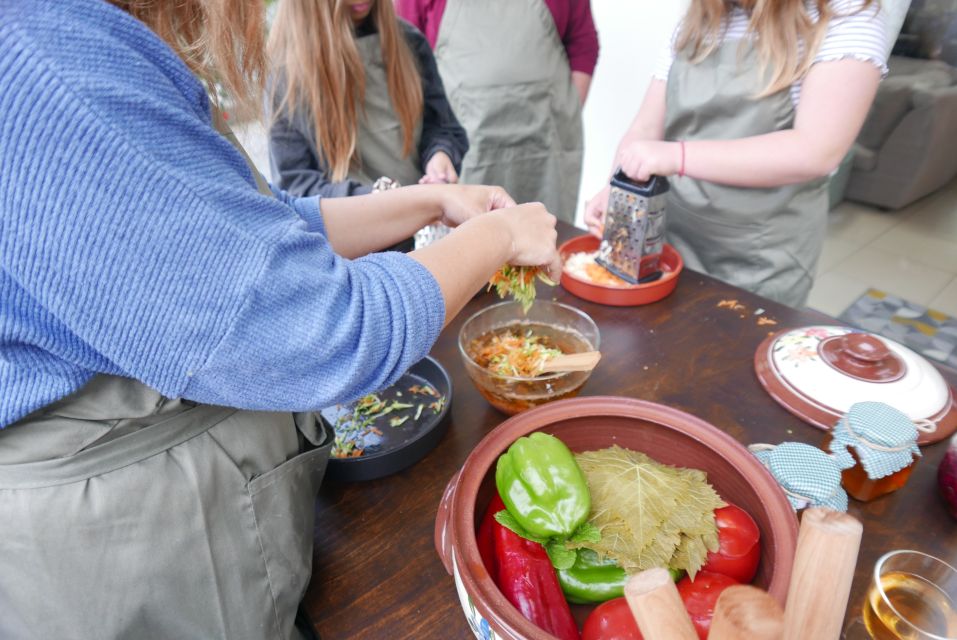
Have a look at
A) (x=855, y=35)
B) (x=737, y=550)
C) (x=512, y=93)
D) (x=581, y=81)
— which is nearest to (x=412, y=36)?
(x=512, y=93)

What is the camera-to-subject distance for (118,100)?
0.49 m

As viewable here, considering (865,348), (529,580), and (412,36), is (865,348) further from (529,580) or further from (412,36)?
(412,36)

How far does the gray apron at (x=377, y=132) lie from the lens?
2043 millimetres

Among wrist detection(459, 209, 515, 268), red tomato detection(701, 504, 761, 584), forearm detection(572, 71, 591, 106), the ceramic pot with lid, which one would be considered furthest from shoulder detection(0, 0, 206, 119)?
forearm detection(572, 71, 591, 106)

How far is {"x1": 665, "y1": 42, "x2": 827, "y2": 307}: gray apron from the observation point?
1713mm

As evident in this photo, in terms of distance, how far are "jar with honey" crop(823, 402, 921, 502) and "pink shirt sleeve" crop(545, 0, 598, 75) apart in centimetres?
243

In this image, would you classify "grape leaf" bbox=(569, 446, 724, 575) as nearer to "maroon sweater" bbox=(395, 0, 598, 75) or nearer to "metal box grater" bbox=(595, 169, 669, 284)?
"metal box grater" bbox=(595, 169, 669, 284)

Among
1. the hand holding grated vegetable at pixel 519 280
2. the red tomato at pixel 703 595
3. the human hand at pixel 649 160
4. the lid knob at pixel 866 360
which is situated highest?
the human hand at pixel 649 160

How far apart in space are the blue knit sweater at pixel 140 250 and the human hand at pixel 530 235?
389 millimetres

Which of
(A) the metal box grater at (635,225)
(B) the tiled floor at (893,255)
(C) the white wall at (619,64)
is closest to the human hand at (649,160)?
(A) the metal box grater at (635,225)

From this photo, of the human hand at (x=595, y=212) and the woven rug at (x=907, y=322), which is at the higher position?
the human hand at (x=595, y=212)

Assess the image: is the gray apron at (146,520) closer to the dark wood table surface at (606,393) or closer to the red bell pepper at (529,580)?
the dark wood table surface at (606,393)

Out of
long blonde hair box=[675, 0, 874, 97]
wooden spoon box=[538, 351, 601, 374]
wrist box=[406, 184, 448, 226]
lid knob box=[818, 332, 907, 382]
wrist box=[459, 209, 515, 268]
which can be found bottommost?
wooden spoon box=[538, 351, 601, 374]

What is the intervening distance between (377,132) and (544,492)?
5.80 feet
